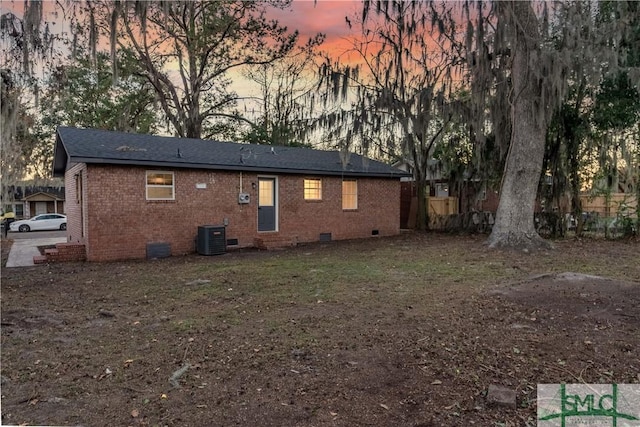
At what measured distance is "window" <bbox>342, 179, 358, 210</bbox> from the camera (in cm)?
1485

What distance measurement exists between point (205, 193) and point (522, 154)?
28.2ft

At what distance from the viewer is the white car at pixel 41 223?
82.8ft

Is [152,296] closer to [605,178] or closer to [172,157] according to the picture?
[172,157]

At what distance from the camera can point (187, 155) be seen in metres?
11.6

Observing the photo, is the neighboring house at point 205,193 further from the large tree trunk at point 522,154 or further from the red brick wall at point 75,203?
the large tree trunk at point 522,154

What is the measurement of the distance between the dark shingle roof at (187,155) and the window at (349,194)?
1.45 ft

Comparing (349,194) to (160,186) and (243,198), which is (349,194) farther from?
(160,186)

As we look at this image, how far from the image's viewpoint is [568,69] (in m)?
8.99

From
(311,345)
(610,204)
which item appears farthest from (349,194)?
(311,345)

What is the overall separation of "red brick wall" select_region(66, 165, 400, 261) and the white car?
15451 mm

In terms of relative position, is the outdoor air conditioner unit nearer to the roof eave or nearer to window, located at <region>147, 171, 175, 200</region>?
window, located at <region>147, 171, 175, 200</region>

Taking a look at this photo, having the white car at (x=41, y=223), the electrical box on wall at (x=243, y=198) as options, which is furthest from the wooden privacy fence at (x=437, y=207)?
the white car at (x=41, y=223)

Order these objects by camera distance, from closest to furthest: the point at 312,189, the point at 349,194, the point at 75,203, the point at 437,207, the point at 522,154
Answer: the point at 522,154, the point at 75,203, the point at 312,189, the point at 349,194, the point at 437,207

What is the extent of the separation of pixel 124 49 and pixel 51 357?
17074mm
